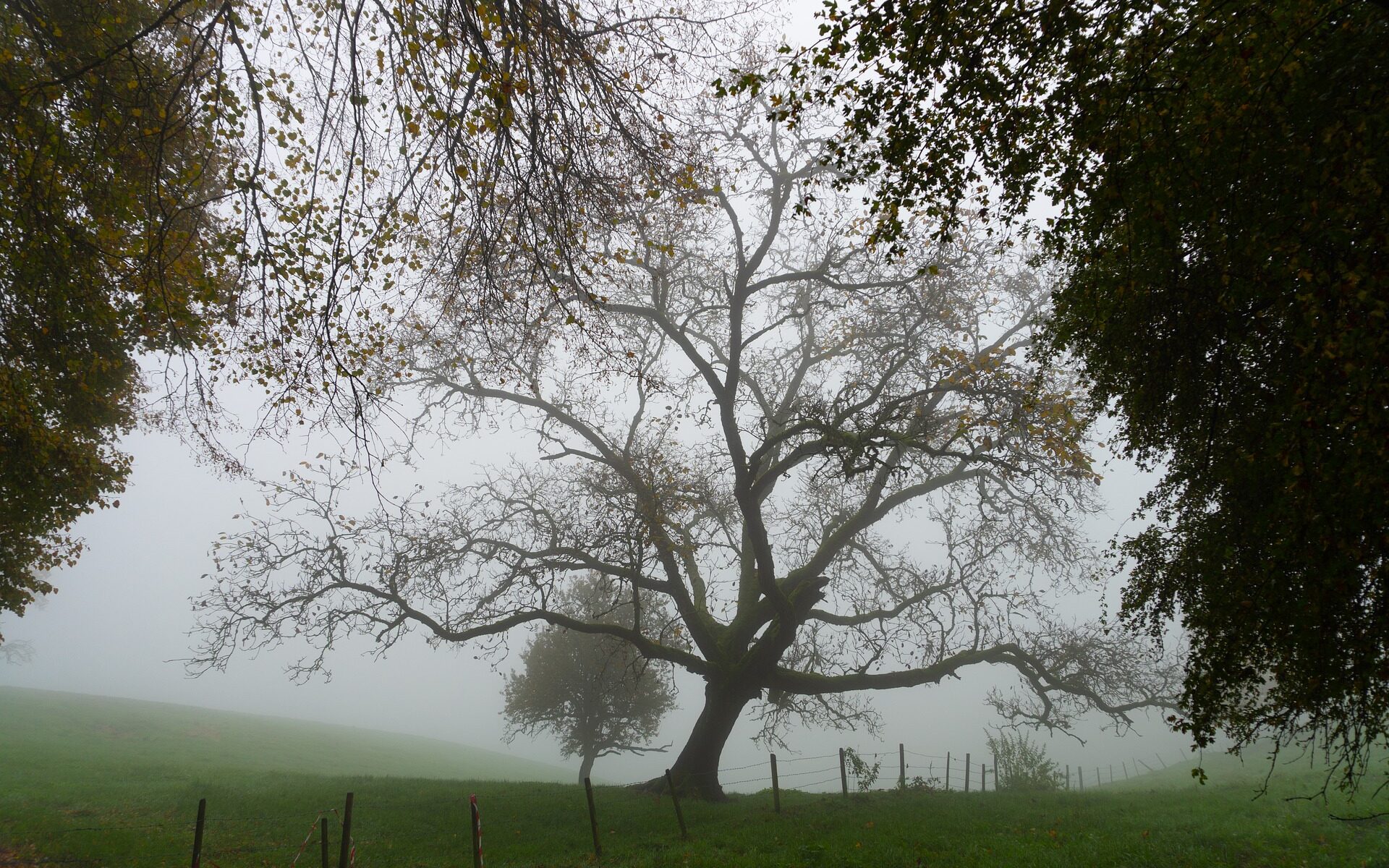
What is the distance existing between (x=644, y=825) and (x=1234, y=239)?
1150 cm

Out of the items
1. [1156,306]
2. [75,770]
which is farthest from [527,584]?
[75,770]

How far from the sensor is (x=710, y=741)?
46.1ft

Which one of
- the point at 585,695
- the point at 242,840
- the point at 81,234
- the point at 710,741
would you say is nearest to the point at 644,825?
the point at 710,741

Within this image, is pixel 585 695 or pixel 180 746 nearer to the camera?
pixel 585 695

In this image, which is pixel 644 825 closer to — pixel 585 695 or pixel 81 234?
pixel 81 234

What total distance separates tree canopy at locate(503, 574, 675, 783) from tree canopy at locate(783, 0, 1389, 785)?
71.8 feet

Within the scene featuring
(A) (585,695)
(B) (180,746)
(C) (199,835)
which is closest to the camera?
(C) (199,835)

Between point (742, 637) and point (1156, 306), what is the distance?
36.1ft

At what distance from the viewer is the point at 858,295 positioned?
12656mm

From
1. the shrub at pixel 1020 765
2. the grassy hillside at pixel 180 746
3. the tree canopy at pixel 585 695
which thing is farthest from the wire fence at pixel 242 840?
the tree canopy at pixel 585 695

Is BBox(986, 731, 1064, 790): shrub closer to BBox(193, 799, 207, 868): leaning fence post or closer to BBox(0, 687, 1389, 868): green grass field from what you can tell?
BBox(0, 687, 1389, 868): green grass field

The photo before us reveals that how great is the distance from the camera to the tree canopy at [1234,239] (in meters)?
3.58

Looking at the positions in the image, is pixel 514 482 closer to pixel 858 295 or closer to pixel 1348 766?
pixel 858 295

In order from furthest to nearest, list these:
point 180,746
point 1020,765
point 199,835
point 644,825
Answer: point 180,746, point 1020,765, point 644,825, point 199,835
